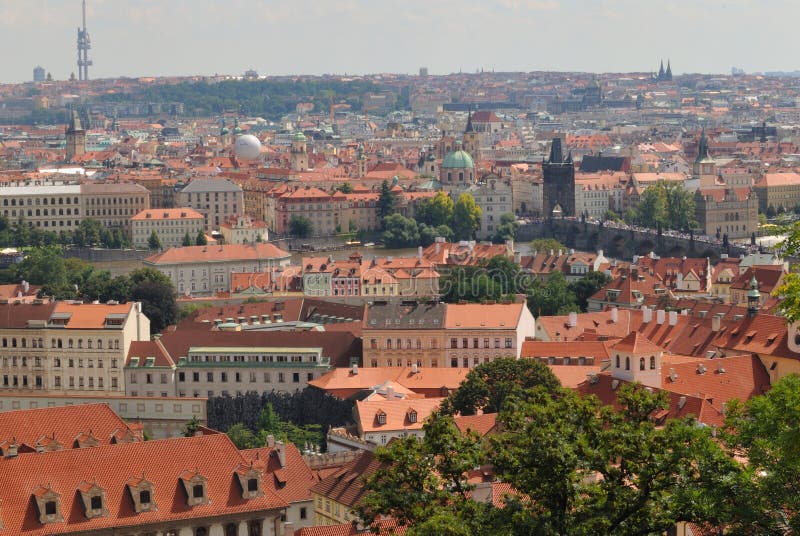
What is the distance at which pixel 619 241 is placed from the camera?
104625 mm

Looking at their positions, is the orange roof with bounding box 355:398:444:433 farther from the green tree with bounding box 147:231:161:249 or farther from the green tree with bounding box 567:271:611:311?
the green tree with bounding box 147:231:161:249

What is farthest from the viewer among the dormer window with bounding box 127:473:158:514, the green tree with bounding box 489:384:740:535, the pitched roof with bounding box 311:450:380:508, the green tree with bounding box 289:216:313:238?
the green tree with bounding box 289:216:313:238

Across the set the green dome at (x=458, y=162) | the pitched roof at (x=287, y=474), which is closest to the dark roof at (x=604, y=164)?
the green dome at (x=458, y=162)

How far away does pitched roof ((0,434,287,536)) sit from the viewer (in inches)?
1201

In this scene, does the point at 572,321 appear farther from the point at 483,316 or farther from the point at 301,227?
the point at 301,227

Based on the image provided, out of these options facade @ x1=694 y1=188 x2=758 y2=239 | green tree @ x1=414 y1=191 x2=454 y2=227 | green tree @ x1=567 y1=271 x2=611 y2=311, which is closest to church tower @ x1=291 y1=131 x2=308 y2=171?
green tree @ x1=414 y1=191 x2=454 y2=227

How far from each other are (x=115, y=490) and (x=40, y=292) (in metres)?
39.9

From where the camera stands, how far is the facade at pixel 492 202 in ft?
388

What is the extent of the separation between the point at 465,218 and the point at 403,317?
5980 cm

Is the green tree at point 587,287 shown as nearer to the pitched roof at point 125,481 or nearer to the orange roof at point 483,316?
the orange roof at point 483,316

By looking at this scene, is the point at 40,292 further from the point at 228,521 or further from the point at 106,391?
the point at 228,521

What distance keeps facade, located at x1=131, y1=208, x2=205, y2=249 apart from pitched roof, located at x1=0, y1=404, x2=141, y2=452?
2765 inches

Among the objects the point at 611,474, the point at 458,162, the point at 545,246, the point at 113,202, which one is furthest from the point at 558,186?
the point at 611,474

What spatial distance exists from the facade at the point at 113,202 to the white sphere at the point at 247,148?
43576mm
